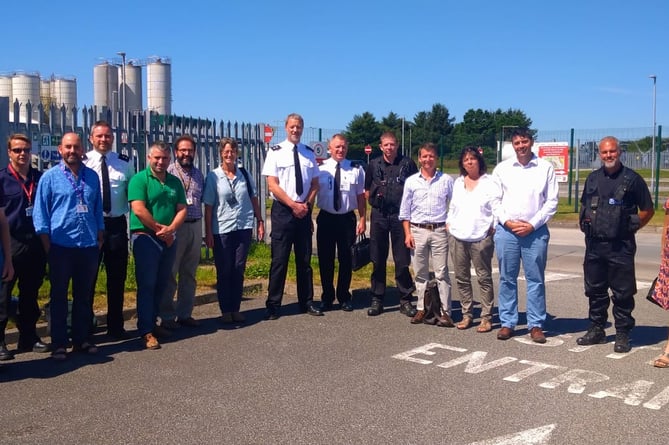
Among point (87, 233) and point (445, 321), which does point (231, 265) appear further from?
point (445, 321)

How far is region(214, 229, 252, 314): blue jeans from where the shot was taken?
752 centimetres

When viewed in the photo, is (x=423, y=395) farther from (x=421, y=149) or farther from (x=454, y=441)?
(x=421, y=149)

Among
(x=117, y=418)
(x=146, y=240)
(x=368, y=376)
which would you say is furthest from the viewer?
(x=146, y=240)

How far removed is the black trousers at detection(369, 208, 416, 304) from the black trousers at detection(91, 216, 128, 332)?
278 cm

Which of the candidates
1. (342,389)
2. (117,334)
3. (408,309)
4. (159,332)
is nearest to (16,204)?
(117,334)

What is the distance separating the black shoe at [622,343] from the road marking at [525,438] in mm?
2256

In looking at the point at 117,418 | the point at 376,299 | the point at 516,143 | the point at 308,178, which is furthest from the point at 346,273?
the point at 117,418

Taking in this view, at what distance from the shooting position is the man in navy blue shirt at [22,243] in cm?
607

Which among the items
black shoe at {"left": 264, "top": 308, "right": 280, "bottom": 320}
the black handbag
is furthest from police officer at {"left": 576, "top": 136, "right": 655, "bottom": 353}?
black shoe at {"left": 264, "top": 308, "right": 280, "bottom": 320}

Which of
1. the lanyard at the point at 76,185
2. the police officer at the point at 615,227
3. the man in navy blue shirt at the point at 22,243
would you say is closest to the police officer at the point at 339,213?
the police officer at the point at 615,227

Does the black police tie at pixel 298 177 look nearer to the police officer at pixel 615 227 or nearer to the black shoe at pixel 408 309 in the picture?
the black shoe at pixel 408 309

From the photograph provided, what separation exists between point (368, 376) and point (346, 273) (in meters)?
2.73

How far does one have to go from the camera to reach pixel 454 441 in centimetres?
439

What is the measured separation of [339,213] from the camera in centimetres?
813
